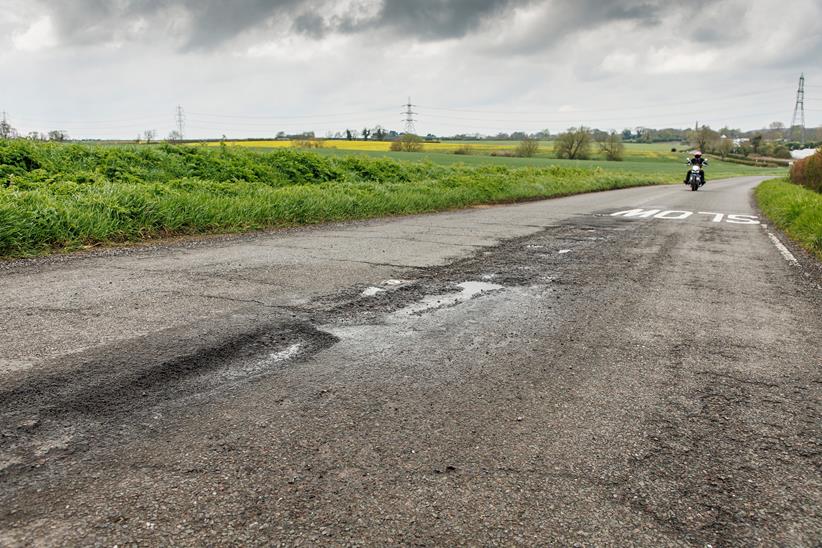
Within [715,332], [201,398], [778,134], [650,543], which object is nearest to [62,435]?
[201,398]

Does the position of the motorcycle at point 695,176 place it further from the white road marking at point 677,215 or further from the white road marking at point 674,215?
the white road marking at point 674,215

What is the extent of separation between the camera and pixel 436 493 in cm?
210

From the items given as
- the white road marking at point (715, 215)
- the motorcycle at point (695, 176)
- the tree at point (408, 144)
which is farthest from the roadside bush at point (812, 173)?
the tree at point (408, 144)

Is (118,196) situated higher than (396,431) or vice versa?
(118,196)

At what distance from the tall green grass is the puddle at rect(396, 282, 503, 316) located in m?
5.00

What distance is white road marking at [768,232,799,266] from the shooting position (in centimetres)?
776

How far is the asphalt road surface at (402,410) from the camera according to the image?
196cm

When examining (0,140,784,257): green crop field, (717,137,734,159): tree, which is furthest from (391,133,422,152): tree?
(717,137,734,159): tree

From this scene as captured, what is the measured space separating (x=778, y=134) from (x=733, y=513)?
140 metres

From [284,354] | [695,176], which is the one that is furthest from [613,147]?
[284,354]

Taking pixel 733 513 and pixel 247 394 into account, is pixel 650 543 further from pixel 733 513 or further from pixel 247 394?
pixel 247 394

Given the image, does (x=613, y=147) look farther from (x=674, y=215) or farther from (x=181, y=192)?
(x=181, y=192)

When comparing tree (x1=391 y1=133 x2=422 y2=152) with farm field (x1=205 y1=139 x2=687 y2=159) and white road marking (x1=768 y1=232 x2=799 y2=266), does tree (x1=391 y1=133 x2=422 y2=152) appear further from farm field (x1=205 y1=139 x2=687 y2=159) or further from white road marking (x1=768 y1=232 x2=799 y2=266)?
white road marking (x1=768 y1=232 x2=799 y2=266)

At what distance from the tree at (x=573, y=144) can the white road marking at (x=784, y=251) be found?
7217 centimetres
